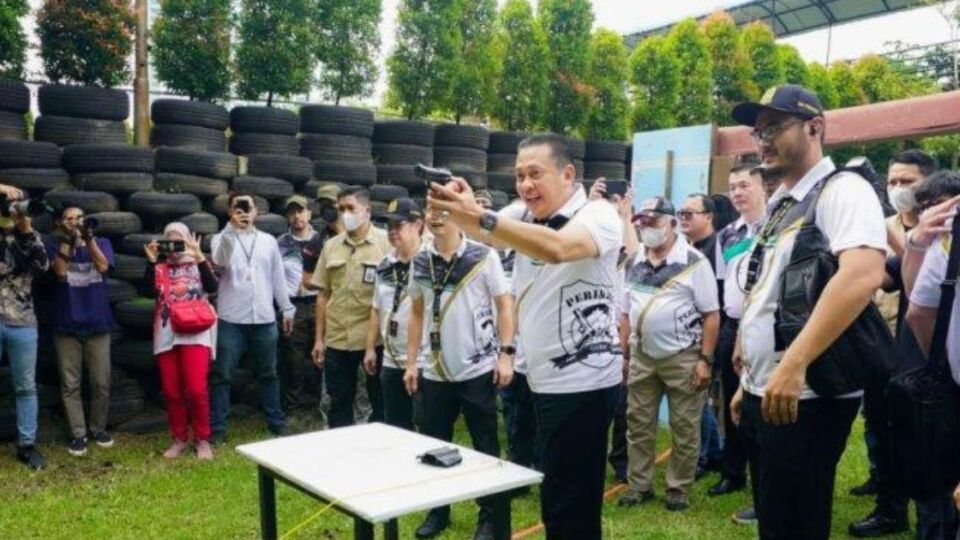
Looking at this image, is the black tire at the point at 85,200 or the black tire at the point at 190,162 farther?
the black tire at the point at 190,162

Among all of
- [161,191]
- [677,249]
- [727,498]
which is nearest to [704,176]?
[677,249]

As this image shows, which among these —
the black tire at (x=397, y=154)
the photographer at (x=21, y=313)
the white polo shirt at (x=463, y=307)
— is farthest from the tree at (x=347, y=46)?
the white polo shirt at (x=463, y=307)

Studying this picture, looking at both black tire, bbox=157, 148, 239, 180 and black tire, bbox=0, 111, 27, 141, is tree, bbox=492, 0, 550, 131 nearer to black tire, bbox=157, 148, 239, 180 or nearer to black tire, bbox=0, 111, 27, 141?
black tire, bbox=157, 148, 239, 180

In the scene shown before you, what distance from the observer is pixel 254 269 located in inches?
237

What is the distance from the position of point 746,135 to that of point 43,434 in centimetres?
592

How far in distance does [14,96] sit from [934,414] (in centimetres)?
630

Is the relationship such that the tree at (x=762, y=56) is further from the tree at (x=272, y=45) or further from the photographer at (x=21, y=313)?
the photographer at (x=21, y=313)

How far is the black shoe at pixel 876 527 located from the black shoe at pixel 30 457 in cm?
499

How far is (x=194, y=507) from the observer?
4.62m

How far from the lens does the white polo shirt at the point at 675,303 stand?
4.54m

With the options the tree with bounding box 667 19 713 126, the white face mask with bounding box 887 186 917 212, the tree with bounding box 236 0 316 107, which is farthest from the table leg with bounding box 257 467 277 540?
the tree with bounding box 667 19 713 126

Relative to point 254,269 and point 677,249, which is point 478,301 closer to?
point 677,249

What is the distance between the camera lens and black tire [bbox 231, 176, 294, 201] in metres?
6.79

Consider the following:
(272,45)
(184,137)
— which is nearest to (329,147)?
(272,45)
